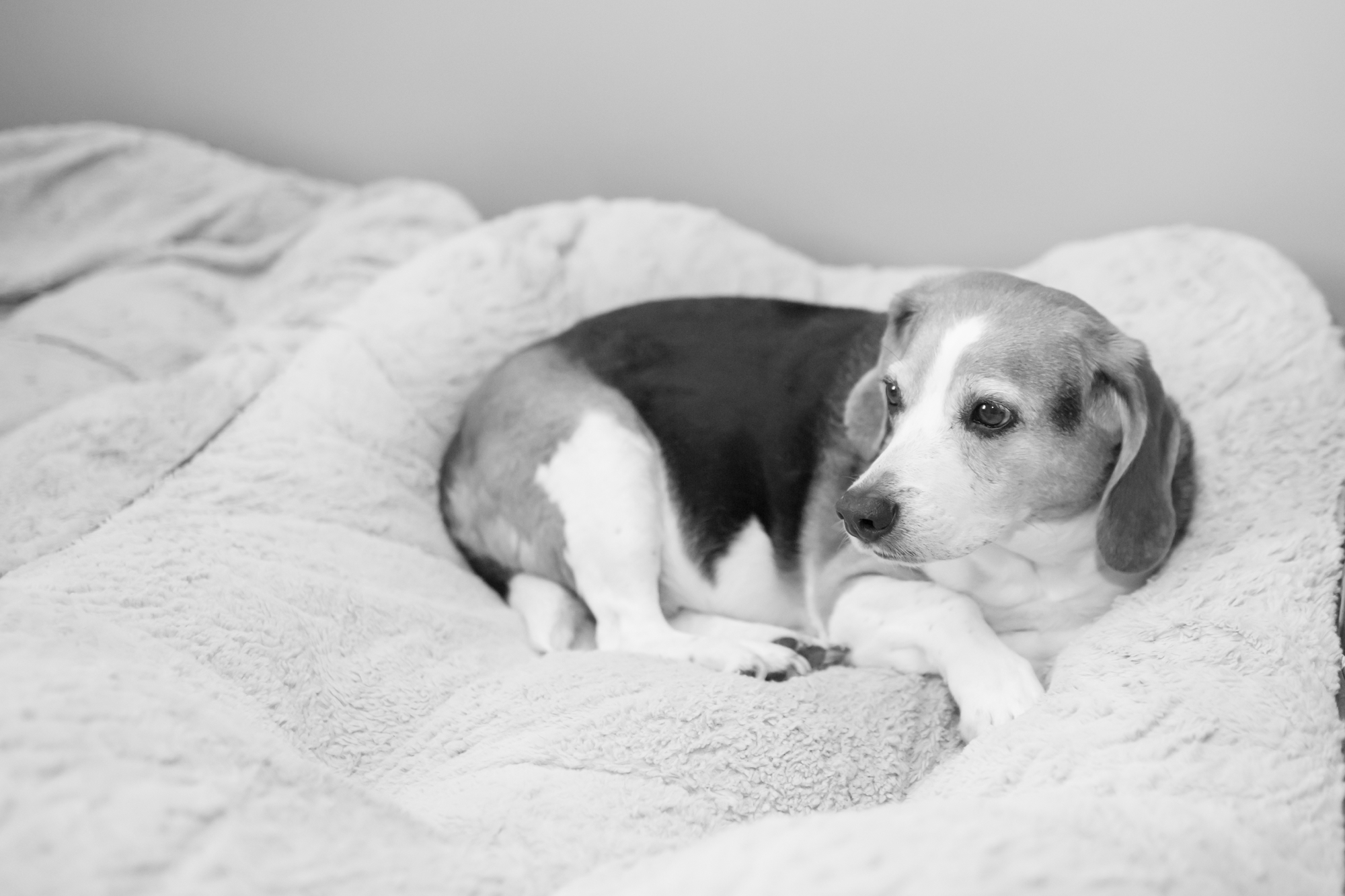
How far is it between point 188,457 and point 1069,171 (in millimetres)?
2769

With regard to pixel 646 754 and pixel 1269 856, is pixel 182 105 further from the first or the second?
pixel 1269 856

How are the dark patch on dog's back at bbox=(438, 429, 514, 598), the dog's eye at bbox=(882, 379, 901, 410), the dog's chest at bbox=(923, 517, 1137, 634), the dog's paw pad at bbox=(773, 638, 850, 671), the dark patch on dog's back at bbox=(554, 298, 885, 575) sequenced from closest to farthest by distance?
1. the dog's eye at bbox=(882, 379, 901, 410)
2. the dog's chest at bbox=(923, 517, 1137, 634)
3. the dog's paw pad at bbox=(773, 638, 850, 671)
4. the dark patch on dog's back at bbox=(554, 298, 885, 575)
5. the dark patch on dog's back at bbox=(438, 429, 514, 598)

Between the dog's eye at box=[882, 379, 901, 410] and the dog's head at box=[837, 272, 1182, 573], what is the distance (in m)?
0.01

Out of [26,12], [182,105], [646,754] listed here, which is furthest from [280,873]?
[26,12]

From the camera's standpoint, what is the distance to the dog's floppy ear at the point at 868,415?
2613 mm

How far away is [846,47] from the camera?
148 inches

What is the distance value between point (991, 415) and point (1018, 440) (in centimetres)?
7

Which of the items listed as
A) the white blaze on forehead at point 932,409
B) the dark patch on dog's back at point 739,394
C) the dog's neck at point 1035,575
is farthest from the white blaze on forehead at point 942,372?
the dark patch on dog's back at point 739,394

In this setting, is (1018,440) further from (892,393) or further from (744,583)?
(744,583)

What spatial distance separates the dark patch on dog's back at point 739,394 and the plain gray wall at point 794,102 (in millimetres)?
994

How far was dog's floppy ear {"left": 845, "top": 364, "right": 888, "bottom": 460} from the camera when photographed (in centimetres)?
261

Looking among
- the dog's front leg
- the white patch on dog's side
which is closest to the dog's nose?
the dog's front leg

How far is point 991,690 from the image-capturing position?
233cm

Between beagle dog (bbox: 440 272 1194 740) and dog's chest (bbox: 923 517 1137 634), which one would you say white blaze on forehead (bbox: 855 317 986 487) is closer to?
beagle dog (bbox: 440 272 1194 740)
